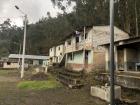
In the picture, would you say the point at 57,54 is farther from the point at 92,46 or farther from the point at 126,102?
the point at 126,102

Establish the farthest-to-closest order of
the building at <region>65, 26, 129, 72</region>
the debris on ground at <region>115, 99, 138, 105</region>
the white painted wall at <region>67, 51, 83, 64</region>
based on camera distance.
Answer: the white painted wall at <region>67, 51, 83, 64</region> < the building at <region>65, 26, 129, 72</region> < the debris on ground at <region>115, 99, 138, 105</region>

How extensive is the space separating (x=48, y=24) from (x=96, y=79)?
71184 millimetres

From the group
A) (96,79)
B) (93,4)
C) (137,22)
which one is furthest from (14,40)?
(96,79)

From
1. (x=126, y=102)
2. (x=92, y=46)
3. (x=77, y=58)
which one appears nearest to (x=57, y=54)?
(x=77, y=58)

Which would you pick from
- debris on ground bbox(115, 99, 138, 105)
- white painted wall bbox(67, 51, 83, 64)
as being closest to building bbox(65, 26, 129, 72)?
white painted wall bbox(67, 51, 83, 64)

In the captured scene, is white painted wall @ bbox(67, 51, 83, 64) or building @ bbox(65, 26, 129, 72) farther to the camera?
white painted wall @ bbox(67, 51, 83, 64)

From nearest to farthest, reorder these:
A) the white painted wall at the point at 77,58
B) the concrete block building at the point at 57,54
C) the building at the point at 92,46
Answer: the building at the point at 92,46 < the white painted wall at the point at 77,58 < the concrete block building at the point at 57,54

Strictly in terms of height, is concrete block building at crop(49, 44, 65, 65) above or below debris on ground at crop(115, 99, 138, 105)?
above

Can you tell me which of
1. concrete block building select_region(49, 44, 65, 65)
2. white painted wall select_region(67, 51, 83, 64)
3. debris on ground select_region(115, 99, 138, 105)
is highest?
concrete block building select_region(49, 44, 65, 65)

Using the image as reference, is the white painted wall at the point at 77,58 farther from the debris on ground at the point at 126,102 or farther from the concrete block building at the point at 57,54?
the debris on ground at the point at 126,102

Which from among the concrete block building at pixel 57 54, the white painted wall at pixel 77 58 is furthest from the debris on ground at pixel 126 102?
the concrete block building at pixel 57 54

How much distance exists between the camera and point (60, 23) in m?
80.2

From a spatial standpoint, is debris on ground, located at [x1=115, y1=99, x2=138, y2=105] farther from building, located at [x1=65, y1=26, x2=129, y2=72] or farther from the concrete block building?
the concrete block building

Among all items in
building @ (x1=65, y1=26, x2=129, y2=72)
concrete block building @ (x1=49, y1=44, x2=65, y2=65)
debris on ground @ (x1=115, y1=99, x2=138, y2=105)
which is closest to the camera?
debris on ground @ (x1=115, y1=99, x2=138, y2=105)
